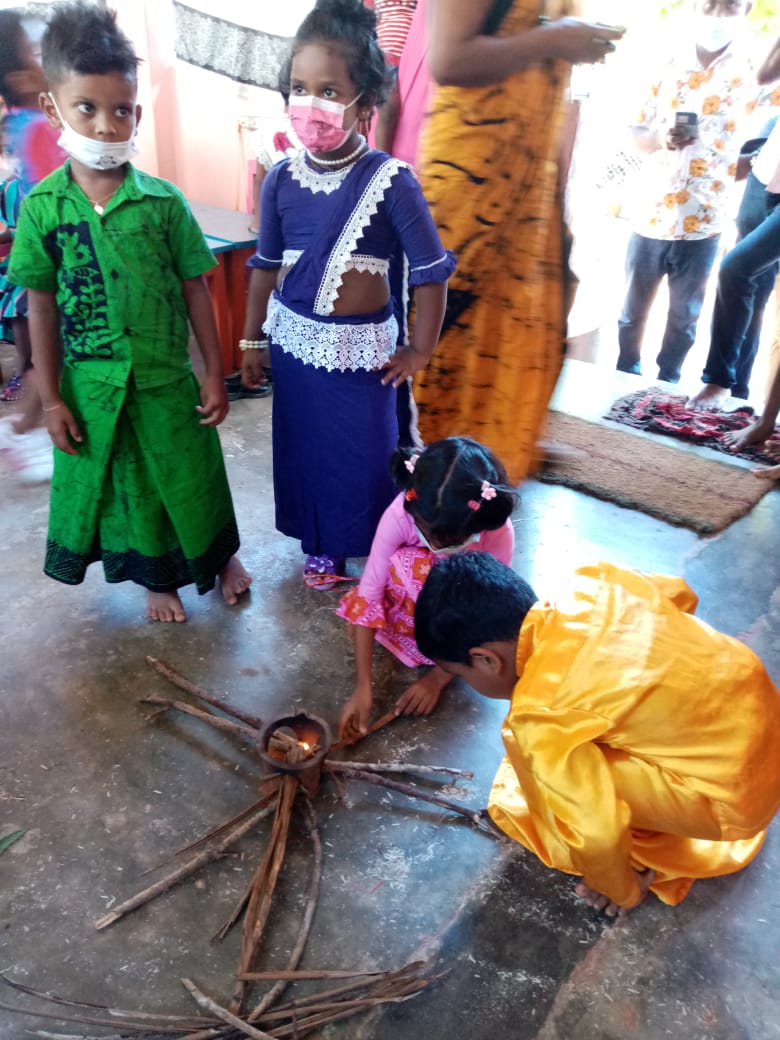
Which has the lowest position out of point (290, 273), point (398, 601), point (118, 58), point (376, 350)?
point (398, 601)

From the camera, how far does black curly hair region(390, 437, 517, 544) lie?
1765 millimetres

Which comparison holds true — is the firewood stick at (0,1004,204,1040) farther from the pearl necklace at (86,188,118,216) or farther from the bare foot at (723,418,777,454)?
the bare foot at (723,418,777,454)

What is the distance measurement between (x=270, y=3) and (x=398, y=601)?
4.81m

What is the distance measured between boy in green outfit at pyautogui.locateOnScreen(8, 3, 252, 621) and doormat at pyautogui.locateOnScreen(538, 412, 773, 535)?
1633 mm

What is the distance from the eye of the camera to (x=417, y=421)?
8.86 feet

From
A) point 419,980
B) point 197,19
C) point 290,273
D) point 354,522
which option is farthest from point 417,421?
point 197,19

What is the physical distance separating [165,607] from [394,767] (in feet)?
2.91

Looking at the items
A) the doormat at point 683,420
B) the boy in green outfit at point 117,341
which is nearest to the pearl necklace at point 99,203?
the boy in green outfit at point 117,341

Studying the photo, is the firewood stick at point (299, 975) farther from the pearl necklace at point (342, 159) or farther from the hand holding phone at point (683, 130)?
the hand holding phone at point (683, 130)

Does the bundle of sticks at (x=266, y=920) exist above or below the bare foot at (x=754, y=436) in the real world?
below

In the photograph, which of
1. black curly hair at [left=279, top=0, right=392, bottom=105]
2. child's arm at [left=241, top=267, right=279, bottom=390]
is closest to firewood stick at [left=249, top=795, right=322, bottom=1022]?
child's arm at [left=241, top=267, right=279, bottom=390]

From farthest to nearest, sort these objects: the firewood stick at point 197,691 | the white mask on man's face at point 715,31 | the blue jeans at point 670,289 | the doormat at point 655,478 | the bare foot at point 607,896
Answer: the blue jeans at point 670,289, the white mask on man's face at point 715,31, the doormat at point 655,478, the firewood stick at point 197,691, the bare foot at point 607,896

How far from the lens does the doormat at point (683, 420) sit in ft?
11.9

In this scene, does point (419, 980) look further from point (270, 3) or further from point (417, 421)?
point (270, 3)
